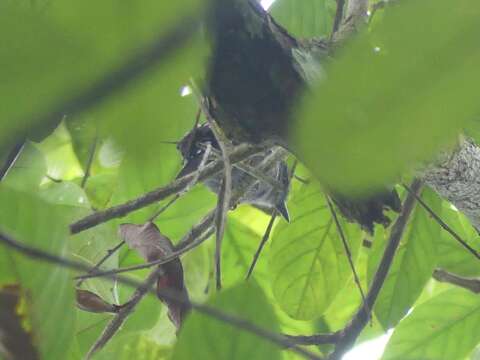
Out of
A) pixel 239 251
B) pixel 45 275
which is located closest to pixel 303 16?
pixel 239 251

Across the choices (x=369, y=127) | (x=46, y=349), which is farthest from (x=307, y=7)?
(x=369, y=127)

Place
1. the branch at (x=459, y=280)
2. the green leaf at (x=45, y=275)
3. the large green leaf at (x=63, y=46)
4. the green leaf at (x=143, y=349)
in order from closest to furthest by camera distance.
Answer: the large green leaf at (x=63, y=46) → the green leaf at (x=45, y=275) → the green leaf at (x=143, y=349) → the branch at (x=459, y=280)

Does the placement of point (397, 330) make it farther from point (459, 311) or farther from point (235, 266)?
point (235, 266)

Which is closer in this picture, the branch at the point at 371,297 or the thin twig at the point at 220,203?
the thin twig at the point at 220,203

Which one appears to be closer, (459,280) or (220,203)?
(220,203)

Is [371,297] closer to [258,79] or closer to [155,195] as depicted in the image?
[155,195]

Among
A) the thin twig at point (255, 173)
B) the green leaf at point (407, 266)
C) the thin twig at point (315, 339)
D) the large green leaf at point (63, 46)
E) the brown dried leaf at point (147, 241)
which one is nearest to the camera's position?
the large green leaf at point (63, 46)

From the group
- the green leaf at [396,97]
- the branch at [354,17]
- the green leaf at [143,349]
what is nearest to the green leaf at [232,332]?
the green leaf at [396,97]

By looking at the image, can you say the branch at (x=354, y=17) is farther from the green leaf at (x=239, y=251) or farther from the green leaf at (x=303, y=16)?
the green leaf at (x=239, y=251)
